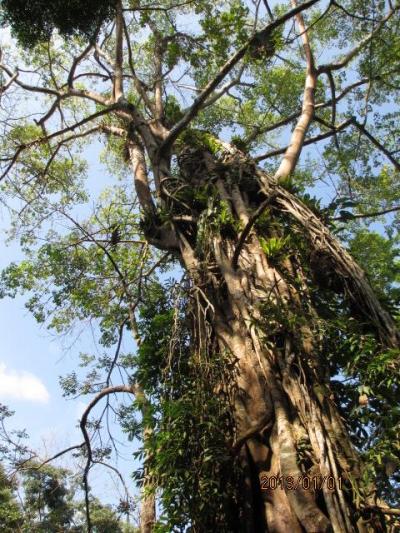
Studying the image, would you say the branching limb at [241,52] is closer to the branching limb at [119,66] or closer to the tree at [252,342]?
the tree at [252,342]

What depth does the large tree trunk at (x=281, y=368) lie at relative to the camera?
240 cm

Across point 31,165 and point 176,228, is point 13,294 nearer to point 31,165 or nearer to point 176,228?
point 31,165

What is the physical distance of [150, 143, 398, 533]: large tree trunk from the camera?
94.7 inches

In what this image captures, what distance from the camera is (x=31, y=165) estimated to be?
818 centimetres

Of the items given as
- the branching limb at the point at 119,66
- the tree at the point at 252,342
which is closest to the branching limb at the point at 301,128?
the tree at the point at 252,342

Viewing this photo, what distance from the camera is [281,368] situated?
298cm

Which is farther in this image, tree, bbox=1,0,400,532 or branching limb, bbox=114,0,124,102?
branching limb, bbox=114,0,124,102
